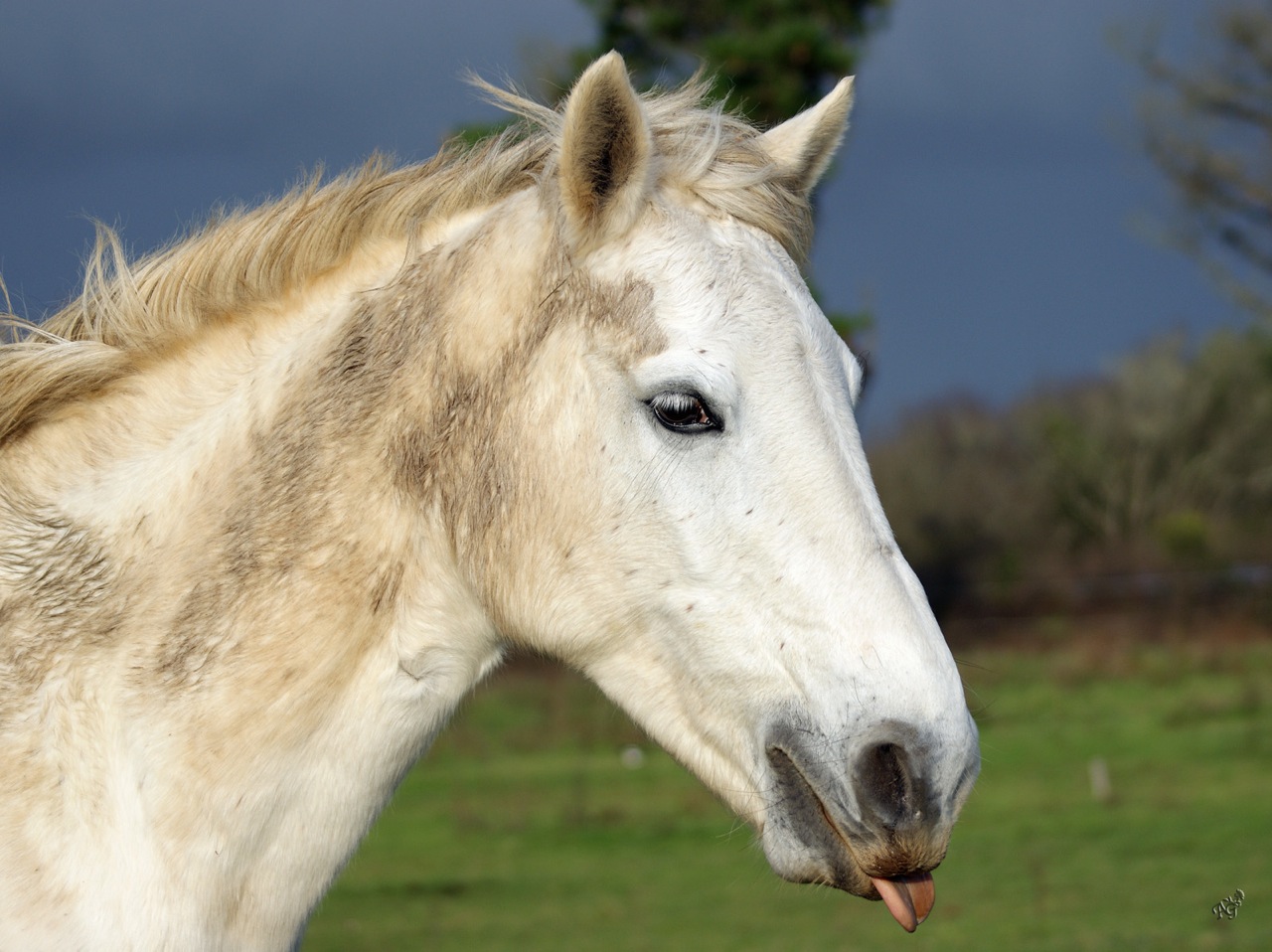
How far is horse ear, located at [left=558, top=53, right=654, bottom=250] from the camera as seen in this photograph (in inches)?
95.1

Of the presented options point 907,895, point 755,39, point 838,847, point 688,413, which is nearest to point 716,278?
point 688,413

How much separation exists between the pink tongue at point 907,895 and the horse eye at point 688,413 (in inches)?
33.6

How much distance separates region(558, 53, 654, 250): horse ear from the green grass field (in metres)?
3.72

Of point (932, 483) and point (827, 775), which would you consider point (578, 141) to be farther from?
point (932, 483)

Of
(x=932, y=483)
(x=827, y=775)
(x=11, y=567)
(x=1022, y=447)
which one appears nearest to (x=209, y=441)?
(x=11, y=567)

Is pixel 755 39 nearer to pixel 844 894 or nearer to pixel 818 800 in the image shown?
pixel 844 894

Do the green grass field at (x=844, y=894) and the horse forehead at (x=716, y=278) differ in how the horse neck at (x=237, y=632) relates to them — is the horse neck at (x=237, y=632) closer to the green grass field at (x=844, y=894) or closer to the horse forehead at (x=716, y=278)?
the horse forehead at (x=716, y=278)

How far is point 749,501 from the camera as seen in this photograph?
2.32 metres

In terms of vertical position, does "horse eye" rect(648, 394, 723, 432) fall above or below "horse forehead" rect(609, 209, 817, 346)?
below

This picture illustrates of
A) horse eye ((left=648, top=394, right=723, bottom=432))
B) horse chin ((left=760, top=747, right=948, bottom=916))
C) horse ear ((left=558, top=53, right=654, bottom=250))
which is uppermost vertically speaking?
horse ear ((left=558, top=53, right=654, bottom=250))

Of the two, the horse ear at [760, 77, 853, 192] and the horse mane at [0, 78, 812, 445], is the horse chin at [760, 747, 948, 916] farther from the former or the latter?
the horse ear at [760, 77, 853, 192]

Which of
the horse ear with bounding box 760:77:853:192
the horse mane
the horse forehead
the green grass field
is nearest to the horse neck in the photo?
the horse mane

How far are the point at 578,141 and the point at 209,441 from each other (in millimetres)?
947

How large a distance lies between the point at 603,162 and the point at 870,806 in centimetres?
131
